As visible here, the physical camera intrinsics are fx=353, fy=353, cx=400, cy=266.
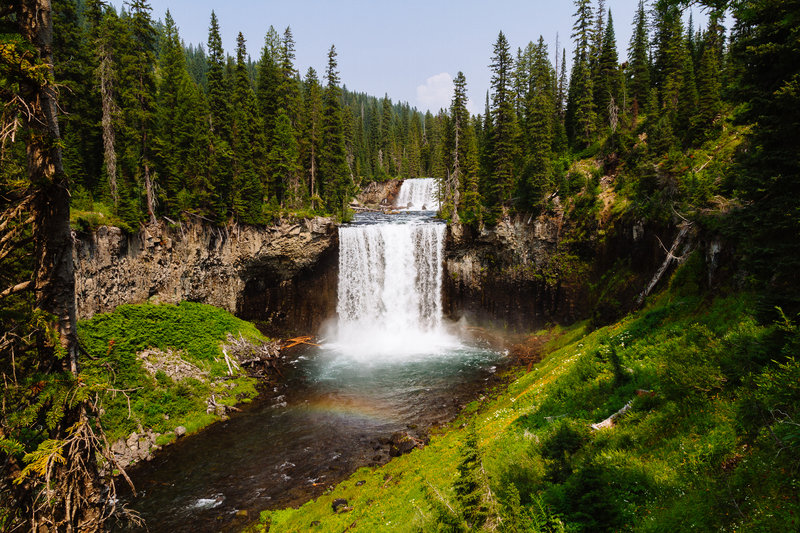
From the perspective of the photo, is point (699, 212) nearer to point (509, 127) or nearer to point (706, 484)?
point (706, 484)

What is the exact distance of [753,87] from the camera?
8359 millimetres

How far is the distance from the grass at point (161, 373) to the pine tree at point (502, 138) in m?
27.6

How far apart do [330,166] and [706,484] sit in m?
41.6

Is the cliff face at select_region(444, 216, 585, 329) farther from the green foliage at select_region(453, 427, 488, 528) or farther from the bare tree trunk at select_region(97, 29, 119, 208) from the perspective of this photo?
the bare tree trunk at select_region(97, 29, 119, 208)

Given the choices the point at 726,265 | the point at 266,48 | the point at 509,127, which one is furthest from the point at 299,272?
the point at 726,265

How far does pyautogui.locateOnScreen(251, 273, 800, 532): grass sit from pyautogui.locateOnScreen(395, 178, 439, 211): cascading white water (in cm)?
5793

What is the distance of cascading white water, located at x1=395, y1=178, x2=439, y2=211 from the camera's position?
70.9 metres

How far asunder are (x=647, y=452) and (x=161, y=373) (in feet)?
78.3

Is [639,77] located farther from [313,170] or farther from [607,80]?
[313,170]

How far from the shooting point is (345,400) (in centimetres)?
2259

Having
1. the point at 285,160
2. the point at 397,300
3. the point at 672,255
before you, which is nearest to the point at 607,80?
the point at 672,255

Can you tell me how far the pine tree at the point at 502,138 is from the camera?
36.0m

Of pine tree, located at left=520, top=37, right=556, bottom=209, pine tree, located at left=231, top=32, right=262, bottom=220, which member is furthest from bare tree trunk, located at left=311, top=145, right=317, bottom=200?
pine tree, located at left=520, top=37, right=556, bottom=209

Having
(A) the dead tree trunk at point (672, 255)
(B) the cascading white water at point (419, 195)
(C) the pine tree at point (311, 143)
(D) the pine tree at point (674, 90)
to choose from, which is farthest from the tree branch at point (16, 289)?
(B) the cascading white water at point (419, 195)
